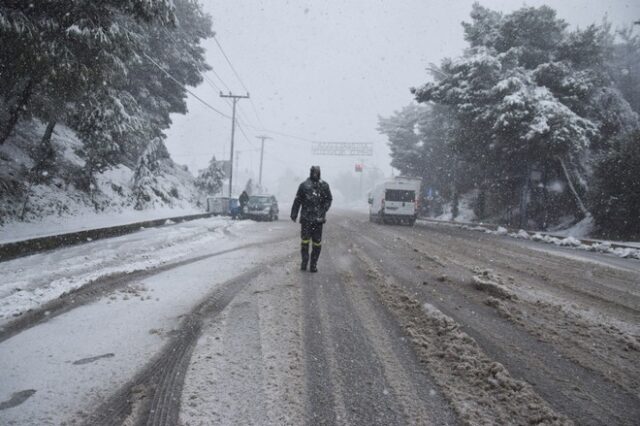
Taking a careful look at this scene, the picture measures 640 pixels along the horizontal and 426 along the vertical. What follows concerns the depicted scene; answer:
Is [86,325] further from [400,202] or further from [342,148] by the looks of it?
[342,148]

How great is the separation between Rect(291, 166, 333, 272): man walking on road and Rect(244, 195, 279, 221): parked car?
17074 mm

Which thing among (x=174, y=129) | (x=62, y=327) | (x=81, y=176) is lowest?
(x=62, y=327)

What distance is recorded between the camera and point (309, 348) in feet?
11.1

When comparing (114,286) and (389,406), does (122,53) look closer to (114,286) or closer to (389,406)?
(114,286)

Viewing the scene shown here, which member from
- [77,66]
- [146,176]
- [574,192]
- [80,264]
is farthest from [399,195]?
[80,264]

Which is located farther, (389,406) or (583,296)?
(583,296)

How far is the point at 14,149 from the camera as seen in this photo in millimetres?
13766

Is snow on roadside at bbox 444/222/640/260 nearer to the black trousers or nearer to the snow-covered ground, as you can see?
the black trousers

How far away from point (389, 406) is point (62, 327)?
343 cm

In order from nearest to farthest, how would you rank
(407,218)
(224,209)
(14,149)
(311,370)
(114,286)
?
(311,370) → (114,286) → (14,149) → (407,218) → (224,209)

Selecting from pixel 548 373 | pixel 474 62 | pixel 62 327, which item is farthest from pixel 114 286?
pixel 474 62

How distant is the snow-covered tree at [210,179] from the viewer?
33.9 meters

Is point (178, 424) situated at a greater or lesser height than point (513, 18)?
lesser

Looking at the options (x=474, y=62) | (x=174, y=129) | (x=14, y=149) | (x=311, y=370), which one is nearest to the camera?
(x=311, y=370)
